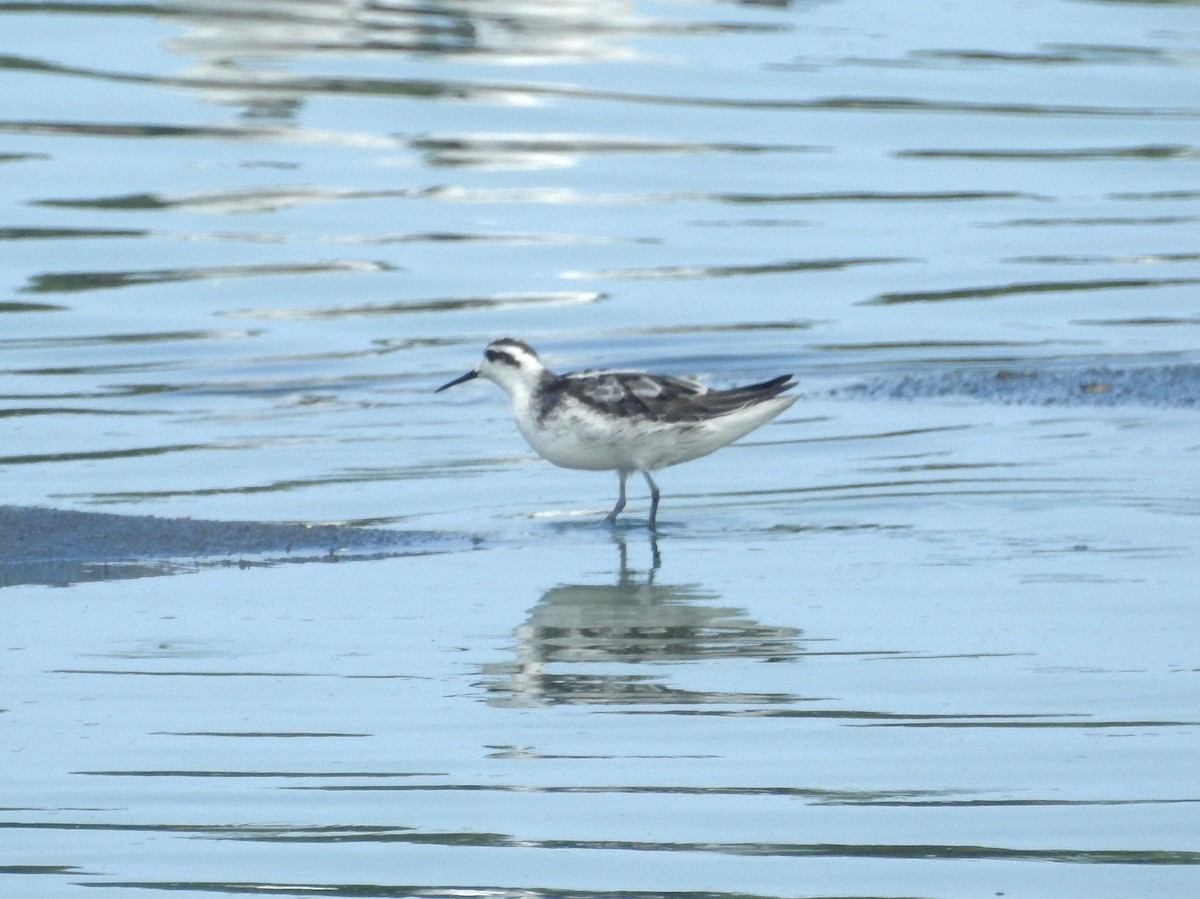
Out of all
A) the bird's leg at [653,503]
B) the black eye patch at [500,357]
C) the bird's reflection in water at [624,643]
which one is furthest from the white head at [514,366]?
the bird's reflection in water at [624,643]

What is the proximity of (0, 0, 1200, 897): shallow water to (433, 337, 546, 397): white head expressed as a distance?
464mm

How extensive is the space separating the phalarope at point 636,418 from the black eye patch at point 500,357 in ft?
1.03

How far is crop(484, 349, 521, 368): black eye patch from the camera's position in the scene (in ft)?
35.0

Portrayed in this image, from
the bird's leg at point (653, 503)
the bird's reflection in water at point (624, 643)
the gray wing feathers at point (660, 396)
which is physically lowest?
the bird's reflection in water at point (624, 643)

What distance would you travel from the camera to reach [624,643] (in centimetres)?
791

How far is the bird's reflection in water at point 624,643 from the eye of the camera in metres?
7.16

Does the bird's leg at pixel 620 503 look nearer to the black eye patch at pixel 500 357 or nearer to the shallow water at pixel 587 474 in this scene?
the shallow water at pixel 587 474

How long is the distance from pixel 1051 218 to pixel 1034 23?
29.7 ft

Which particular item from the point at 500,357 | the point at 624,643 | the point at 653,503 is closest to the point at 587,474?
the point at 500,357

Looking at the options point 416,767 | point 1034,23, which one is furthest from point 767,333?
point 1034,23

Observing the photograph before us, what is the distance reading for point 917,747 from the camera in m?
6.55

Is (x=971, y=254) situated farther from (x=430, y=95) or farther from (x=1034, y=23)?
(x=1034, y=23)

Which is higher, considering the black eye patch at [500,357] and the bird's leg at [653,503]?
the black eye patch at [500,357]

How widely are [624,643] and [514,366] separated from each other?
2.97 m
